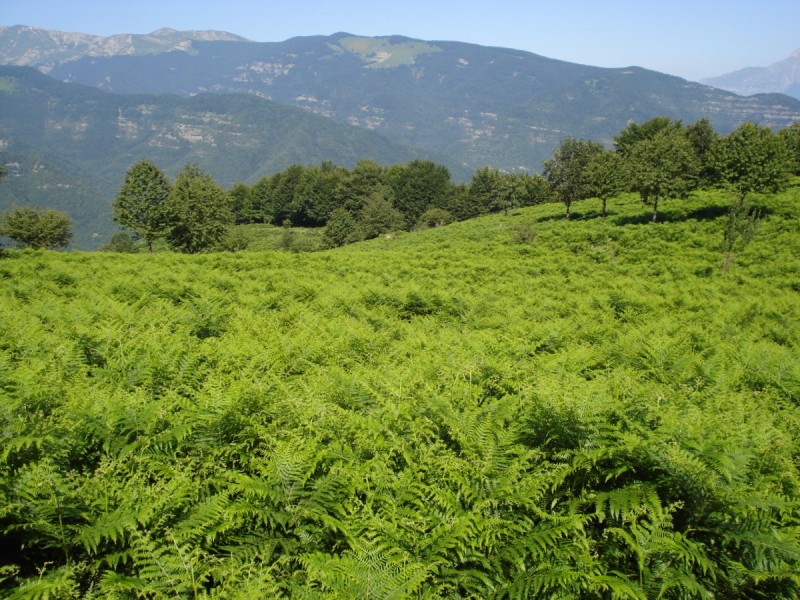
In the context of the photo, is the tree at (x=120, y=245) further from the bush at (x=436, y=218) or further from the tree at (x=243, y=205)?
the bush at (x=436, y=218)

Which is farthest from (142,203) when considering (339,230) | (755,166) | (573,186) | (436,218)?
(436,218)

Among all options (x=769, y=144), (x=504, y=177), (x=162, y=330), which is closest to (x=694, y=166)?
(x=769, y=144)

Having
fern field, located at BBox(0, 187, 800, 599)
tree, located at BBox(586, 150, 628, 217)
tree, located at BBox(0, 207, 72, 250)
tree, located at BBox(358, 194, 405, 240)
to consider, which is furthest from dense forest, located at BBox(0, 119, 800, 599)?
tree, located at BBox(358, 194, 405, 240)

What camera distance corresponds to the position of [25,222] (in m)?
66.1

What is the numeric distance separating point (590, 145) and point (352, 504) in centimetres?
5714

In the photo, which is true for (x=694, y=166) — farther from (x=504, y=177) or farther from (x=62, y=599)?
(x=62, y=599)

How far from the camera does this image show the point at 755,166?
36.0 meters

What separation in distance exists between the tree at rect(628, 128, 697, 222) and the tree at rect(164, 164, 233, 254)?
41.1m

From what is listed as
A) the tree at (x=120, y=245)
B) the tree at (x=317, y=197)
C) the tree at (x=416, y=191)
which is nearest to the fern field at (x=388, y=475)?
the tree at (x=416, y=191)

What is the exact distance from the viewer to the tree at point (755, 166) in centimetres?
3595

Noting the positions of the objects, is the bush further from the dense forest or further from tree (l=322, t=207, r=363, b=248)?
the dense forest

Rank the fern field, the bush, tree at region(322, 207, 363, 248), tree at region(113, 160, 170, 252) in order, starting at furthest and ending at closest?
1. the bush
2. tree at region(322, 207, 363, 248)
3. tree at region(113, 160, 170, 252)
4. the fern field

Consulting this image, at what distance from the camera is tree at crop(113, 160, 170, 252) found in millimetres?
42656

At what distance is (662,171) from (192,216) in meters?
43.7
